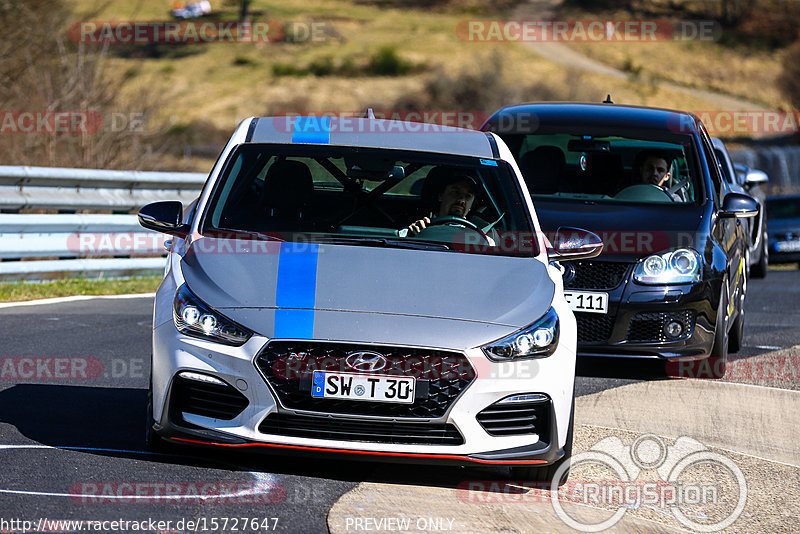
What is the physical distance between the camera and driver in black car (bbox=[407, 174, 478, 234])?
21.2ft

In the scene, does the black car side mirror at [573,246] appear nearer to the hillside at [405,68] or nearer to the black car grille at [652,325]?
the black car grille at [652,325]

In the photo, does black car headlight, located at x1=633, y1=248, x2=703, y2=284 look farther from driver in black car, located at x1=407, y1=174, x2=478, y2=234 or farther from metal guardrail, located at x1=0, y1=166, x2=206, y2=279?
metal guardrail, located at x1=0, y1=166, x2=206, y2=279

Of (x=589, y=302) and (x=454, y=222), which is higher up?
(x=454, y=222)

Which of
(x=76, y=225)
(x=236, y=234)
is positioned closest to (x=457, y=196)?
(x=236, y=234)

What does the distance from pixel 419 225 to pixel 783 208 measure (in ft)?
62.8

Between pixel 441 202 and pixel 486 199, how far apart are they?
238 millimetres

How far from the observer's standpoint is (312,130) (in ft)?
22.1

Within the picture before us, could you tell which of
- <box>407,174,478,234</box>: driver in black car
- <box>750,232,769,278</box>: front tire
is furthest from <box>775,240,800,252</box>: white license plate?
<box>407,174,478,234</box>: driver in black car

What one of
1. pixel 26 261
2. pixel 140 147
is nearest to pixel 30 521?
pixel 26 261

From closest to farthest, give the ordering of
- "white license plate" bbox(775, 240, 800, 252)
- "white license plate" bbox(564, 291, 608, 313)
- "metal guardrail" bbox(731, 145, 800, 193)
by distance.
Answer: "white license plate" bbox(564, 291, 608, 313) → "white license plate" bbox(775, 240, 800, 252) → "metal guardrail" bbox(731, 145, 800, 193)

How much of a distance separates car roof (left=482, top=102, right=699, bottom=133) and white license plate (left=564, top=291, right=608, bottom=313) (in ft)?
6.31

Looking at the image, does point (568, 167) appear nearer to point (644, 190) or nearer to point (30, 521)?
point (644, 190)
